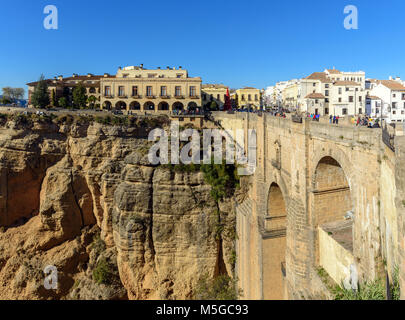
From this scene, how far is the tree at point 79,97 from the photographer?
142ft

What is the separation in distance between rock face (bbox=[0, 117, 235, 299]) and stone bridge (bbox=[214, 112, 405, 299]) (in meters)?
3.71

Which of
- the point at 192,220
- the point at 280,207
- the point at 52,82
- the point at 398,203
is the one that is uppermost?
the point at 52,82

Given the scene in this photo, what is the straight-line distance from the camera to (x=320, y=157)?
1242 cm

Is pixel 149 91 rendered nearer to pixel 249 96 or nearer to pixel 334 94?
pixel 334 94

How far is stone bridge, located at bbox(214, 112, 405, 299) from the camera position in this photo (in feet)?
27.7

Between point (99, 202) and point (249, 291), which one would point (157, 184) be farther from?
point (249, 291)

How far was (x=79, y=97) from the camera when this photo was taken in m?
43.3

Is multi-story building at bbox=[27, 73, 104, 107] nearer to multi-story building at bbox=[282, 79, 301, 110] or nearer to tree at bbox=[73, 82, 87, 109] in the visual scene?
tree at bbox=[73, 82, 87, 109]

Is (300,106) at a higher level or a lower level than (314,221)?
higher

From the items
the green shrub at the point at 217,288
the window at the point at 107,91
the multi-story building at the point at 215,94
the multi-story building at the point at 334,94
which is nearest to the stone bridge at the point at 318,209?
the green shrub at the point at 217,288

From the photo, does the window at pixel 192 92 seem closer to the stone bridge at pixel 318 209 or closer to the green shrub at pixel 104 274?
the stone bridge at pixel 318 209

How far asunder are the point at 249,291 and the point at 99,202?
16.8 meters

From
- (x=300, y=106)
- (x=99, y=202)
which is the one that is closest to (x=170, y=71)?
(x=300, y=106)
